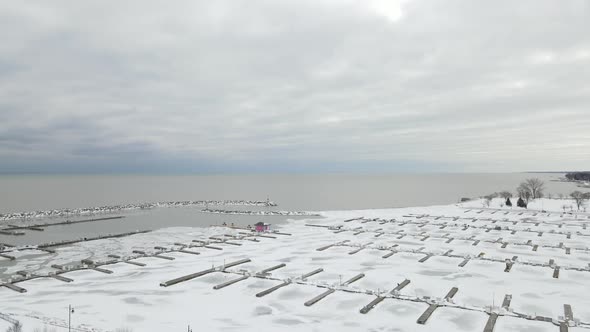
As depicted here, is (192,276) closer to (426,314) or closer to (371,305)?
(371,305)

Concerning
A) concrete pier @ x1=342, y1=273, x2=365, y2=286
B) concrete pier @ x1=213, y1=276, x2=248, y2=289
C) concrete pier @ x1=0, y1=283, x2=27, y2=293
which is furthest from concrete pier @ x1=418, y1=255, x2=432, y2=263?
concrete pier @ x1=0, y1=283, x2=27, y2=293

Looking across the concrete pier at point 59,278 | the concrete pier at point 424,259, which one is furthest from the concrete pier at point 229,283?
the concrete pier at point 424,259

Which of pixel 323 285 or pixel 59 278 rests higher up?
pixel 59 278

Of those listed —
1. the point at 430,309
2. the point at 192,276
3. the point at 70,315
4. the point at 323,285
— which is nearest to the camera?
the point at 70,315

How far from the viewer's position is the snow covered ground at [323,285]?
826 inches

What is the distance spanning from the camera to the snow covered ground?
21.0 metres

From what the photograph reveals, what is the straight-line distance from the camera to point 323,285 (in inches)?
1063

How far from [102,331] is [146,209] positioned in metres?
76.5

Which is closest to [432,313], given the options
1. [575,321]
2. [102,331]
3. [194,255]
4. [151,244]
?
[575,321]

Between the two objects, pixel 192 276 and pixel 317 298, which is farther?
pixel 192 276

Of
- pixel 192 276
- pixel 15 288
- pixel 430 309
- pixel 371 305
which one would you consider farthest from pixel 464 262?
pixel 15 288

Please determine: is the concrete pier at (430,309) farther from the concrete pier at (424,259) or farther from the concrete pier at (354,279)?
the concrete pier at (424,259)

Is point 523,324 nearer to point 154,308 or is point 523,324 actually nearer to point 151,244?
point 154,308

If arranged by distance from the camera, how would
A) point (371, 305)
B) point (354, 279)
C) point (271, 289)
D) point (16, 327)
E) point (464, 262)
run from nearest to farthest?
point (16, 327) < point (371, 305) < point (271, 289) < point (354, 279) < point (464, 262)
